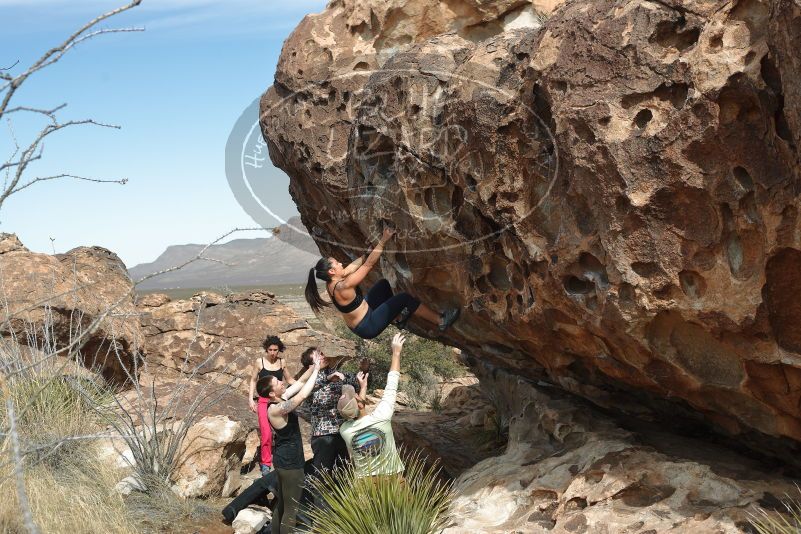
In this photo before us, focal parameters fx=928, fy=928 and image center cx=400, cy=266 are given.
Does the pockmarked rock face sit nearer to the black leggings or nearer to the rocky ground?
the black leggings

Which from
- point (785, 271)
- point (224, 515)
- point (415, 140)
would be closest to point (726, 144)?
point (785, 271)

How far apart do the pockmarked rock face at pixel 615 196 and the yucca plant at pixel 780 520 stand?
0.53 m

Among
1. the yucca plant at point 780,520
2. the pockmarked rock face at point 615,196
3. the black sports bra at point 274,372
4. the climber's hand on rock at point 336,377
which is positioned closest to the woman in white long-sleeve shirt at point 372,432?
the climber's hand on rock at point 336,377

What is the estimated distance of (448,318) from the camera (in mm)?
7797

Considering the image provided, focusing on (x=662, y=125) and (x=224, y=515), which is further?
(x=224, y=515)

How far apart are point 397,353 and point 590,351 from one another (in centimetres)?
157

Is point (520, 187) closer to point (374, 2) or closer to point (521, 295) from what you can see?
point (521, 295)

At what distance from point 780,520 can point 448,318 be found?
3315 millimetres

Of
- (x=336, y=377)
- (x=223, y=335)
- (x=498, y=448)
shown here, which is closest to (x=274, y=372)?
(x=336, y=377)

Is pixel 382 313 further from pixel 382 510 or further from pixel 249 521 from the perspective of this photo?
pixel 249 521

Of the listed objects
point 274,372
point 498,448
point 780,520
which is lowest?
point 498,448

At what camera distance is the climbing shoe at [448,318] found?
7.79 metres

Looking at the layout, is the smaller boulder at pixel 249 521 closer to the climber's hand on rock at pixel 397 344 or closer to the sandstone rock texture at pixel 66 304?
the climber's hand on rock at pixel 397 344

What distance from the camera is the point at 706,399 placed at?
5980 millimetres
